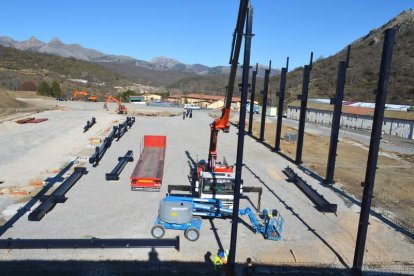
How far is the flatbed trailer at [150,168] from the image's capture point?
17234 mm

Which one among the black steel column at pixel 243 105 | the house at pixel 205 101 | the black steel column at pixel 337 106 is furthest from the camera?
the house at pixel 205 101

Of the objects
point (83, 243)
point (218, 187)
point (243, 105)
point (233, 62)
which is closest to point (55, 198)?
point (83, 243)

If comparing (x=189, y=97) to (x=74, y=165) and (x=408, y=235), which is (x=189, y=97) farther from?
(x=408, y=235)

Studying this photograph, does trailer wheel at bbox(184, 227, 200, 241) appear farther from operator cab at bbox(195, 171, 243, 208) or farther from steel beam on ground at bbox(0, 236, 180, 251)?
operator cab at bbox(195, 171, 243, 208)

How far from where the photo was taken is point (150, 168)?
1991 cm

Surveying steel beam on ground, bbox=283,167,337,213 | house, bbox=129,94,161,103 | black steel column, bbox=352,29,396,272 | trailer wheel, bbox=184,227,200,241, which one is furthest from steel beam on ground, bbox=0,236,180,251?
house, bbox=129,94,161,103

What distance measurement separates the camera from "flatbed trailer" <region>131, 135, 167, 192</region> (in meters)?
17.2

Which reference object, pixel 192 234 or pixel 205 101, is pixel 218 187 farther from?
pixel 205 101

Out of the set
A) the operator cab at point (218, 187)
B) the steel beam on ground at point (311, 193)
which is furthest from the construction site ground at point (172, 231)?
the operator cab at point (218, 187)

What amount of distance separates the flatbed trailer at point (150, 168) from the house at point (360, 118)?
121ft

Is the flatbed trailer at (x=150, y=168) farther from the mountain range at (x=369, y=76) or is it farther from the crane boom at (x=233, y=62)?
the mountain range at (x=369, y=76)

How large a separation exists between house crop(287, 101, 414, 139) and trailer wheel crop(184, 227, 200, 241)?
147ft

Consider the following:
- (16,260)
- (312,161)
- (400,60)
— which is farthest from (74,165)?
(400,60)

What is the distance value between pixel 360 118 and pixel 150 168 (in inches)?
1785
